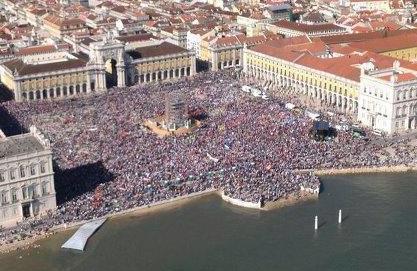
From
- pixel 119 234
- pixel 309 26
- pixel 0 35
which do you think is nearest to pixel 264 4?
pixel 309 26

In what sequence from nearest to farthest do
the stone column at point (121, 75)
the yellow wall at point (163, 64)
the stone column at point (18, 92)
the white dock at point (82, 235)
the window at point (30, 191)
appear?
the white dock at point (82, 235) → the window at point (30, 191) → the stone column at point (18, 92) → the stone column at point (121, 75) → the yellow wall at point (163, 64)

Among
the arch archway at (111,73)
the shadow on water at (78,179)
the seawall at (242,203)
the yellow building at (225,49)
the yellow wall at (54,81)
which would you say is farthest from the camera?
the yellow building at (225,49)

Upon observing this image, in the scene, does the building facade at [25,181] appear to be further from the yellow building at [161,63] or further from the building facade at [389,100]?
the yellow building at [161,63]

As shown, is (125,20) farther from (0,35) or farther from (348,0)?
(348,0)

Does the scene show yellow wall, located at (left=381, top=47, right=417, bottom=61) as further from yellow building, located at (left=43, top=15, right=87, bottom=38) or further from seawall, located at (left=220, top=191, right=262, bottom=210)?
yellow building, located at (left=43, top=15, right=87, bottom=38)

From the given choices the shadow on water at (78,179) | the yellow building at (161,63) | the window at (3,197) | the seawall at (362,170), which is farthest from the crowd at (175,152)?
the yellow building at (161,63)

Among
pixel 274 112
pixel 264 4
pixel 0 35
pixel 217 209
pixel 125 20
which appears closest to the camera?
pixel 217 209

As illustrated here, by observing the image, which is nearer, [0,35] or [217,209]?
[217,209]

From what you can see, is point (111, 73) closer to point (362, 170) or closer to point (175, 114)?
point (175, 114)
